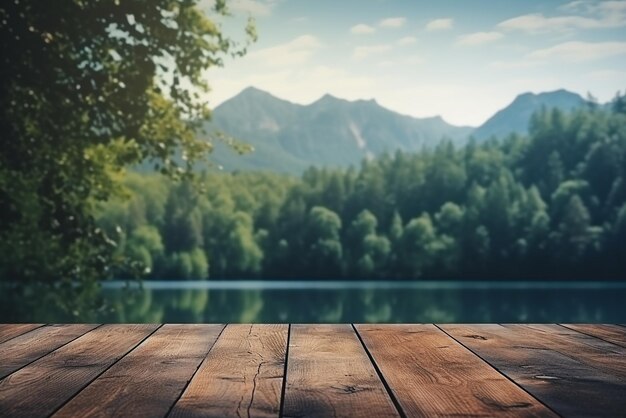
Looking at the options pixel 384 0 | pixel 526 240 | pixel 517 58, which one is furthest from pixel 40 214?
pixel 517 58

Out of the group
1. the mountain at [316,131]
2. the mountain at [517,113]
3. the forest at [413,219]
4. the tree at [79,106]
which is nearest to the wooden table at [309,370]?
the tree at [79,106]

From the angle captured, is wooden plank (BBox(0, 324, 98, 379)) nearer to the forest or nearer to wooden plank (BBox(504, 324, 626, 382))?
wooden plank (BBox(504, 324, 626, 382))

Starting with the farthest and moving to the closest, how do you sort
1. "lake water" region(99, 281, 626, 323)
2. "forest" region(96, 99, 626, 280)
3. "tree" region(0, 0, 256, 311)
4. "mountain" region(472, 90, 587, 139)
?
"mountain" region(472, 90, 587, 139) < "forest" region(96, 99, 626, 280) < "lake water" region(99, 281, 626, 323) < "tree" region(0, 0, 256, 311)

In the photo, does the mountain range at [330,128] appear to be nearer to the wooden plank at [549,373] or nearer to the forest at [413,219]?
the forest at [413,219]

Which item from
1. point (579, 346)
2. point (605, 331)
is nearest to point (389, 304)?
point (605, 331)

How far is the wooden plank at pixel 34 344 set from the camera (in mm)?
2592

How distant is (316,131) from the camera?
12250cm

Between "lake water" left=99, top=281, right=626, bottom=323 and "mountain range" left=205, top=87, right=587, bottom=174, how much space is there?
2527 inches

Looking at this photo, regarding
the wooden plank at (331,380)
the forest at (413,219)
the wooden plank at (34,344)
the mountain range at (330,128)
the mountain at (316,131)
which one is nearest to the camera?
the wooden plank at (331,380)

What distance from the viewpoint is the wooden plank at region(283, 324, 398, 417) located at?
1.92m

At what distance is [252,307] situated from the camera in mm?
31969

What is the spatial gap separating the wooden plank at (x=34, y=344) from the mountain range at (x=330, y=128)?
10225cm

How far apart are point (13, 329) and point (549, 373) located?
6.75 feet

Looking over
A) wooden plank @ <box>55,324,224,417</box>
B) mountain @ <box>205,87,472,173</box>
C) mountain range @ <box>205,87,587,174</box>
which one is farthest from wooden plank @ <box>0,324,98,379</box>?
mountain @ <box>205,87,472,173</box>
